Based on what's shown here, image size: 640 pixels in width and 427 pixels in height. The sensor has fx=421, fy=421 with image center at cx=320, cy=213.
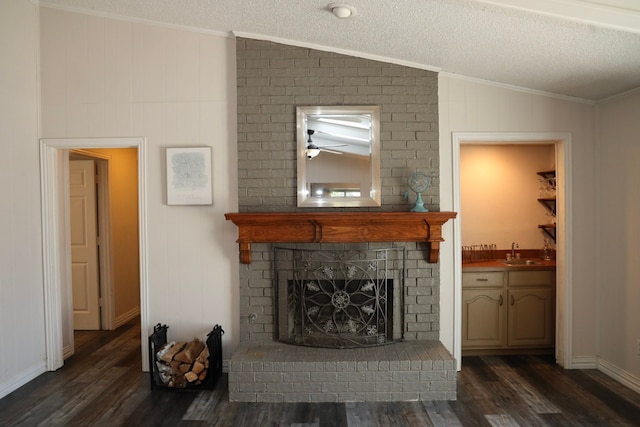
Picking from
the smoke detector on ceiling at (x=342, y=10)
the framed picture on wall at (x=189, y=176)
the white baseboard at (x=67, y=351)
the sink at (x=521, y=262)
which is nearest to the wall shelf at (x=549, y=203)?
the sink at (x=521, y=262)

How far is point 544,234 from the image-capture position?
14.1ft

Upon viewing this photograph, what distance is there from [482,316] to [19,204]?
12.8 feet

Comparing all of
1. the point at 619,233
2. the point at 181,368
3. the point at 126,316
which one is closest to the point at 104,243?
the point at 126,316

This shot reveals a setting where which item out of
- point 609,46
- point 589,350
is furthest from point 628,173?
point 589,350

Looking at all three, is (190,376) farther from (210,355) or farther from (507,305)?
(507,305)

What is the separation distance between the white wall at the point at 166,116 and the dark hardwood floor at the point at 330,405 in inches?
23.3

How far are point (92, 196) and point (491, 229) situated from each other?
14.0 ft

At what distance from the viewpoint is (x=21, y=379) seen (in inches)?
126

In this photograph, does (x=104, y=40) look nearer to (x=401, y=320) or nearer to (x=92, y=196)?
(x=92, y=196)

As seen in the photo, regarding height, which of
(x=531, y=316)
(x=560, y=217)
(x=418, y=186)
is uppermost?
(x=418, y=186)

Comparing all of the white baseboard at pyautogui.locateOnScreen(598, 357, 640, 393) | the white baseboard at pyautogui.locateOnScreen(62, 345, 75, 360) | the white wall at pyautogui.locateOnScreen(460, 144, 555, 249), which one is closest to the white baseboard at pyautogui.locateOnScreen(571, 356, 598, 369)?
the white baseboard at pyautogui.locateOnScreen(598, 357, 640, 393)

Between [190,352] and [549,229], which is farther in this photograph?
[549,229]

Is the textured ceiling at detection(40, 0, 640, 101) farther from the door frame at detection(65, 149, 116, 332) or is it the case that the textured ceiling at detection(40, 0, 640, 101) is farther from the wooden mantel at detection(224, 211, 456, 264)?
the door frame at detection(65, 149, 116, 332)

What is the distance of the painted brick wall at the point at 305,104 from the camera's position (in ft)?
11.0
